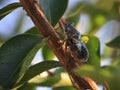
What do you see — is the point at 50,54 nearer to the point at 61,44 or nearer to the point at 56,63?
the point at 56,63

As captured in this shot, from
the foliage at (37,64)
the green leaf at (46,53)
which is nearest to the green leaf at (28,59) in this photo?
the foliage at (37,64)

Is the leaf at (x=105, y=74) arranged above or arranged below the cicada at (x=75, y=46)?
above

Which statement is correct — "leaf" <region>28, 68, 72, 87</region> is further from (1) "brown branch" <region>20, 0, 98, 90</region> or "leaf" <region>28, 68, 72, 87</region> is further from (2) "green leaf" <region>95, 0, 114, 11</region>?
(2) "green leaf" <region>95, 0, 114, 11</region>

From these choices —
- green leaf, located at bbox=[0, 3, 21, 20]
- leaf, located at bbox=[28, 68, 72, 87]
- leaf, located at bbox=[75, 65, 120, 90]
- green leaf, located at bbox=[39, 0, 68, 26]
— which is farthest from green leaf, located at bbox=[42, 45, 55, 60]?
leaf, located at bbox=[75, 65, 120, 90]

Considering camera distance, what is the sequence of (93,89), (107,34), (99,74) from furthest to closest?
(107,34)
(93,89)
(99,74)

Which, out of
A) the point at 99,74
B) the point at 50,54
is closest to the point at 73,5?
the point at 50,54

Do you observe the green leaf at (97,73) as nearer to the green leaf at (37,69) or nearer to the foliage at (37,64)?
the foliage at (37,64)
